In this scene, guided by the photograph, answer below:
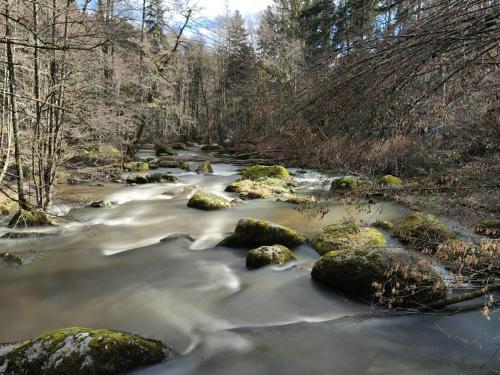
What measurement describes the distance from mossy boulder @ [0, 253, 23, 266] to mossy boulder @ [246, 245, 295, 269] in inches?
179

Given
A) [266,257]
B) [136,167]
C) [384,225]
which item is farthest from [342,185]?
[136,167]

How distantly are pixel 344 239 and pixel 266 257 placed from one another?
1795mm

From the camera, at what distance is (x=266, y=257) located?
7.01 meters

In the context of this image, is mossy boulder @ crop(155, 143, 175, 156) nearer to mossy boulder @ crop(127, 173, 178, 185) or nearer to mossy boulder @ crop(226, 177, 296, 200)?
mossy boulder @ crop(127, 173, 178, 185)

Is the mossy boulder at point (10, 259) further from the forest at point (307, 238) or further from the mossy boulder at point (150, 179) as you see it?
the mossy boulder at point (150, 179)

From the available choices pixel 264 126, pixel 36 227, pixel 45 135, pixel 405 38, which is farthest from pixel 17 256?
pixel 405 38

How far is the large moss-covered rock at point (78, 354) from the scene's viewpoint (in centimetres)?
366

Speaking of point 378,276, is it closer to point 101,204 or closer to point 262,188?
point 262,188

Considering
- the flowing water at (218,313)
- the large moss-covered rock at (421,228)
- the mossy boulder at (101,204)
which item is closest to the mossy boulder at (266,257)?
the flowing water at (218,313)

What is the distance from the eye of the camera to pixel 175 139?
117 ft

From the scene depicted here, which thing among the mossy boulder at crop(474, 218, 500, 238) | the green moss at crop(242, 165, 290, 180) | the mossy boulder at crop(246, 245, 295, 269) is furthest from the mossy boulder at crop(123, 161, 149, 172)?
the mossy boulder at crop(474, 218, 500, 238)

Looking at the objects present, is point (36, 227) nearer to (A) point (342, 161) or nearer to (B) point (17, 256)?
(B) point (17, 256)

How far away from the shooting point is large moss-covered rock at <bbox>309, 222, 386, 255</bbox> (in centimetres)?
737

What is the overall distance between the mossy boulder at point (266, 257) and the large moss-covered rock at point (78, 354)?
121 inches
